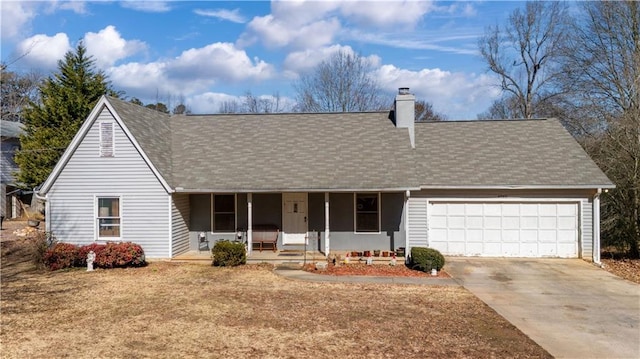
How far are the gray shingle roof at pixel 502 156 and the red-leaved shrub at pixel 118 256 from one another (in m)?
11.0

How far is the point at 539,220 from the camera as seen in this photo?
17.2m

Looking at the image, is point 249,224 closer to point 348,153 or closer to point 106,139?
point 348,153

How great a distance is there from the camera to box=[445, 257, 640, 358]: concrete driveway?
335 inches

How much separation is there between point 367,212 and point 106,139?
1038cm

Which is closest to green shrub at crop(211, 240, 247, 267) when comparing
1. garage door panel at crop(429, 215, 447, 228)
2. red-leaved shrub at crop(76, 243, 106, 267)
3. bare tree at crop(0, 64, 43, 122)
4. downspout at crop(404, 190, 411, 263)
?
red-leaved shrub at crop(76, 243, 106, 267)

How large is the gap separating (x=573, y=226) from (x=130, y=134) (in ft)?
56.3

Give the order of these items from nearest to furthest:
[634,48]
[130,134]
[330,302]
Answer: [330,302]
[130,134]
[634,48]

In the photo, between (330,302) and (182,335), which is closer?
(182,335)

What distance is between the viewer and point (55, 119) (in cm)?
2961

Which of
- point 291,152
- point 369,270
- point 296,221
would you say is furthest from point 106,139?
point 369,270

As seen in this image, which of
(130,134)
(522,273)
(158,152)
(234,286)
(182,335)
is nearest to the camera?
(182,335)

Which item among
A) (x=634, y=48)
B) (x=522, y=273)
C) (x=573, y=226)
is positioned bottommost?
(x=522, y=273)

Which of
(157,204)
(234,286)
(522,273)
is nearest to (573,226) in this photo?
(522,273)

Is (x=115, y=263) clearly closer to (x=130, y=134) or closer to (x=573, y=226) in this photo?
(x=130, y=134)
